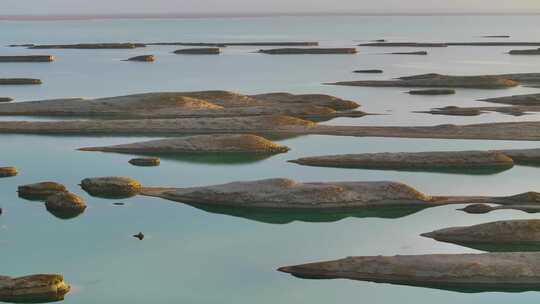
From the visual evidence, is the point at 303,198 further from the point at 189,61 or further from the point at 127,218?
the point at 189,61

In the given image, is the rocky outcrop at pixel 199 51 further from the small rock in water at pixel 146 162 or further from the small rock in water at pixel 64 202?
the small rock in water at pixel 64 202

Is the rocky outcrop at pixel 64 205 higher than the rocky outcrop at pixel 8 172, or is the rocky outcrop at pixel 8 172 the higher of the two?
the rocky outcrop at pixel 8 172

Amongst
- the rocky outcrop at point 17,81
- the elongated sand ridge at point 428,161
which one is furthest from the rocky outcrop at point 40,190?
the rocky outcrop at point 17,81

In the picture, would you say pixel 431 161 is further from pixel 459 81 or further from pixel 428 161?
pixel 459 81

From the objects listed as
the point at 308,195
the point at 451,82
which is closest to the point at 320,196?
the point at 308,195

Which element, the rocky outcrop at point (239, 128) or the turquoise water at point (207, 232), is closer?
the turquoise water at point (207, 232)

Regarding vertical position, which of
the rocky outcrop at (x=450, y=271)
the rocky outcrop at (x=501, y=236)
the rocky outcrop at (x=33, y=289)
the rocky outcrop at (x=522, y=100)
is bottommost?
the rocky outcrop at (x=33, y=289)

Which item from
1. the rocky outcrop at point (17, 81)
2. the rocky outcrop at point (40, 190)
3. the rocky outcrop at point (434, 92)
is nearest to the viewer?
the rocky outcrop at point (40, 190)
